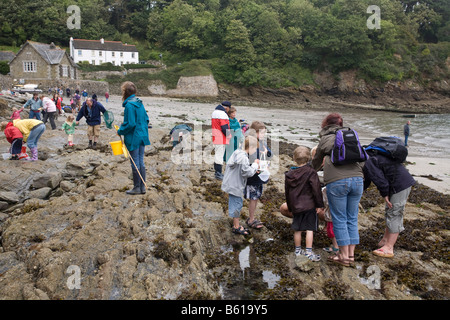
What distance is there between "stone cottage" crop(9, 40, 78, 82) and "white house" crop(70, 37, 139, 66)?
11.7 meters

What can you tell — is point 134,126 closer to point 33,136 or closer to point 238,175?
point 238,175

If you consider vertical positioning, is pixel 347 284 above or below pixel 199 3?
below

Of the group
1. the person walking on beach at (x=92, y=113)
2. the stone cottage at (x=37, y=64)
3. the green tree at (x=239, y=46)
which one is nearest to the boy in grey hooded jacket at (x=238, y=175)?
the person walking on beach at (x=92, y=113)

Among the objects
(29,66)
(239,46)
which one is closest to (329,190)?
(29,66)

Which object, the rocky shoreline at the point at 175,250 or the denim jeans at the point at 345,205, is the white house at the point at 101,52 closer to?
the rocky shoreline at the point at 175,250

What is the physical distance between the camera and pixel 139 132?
6.72 metres

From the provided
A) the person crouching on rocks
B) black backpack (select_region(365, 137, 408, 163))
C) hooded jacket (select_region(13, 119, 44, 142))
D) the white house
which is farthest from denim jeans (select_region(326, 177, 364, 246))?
the white house

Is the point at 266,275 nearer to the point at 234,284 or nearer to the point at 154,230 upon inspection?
the point at 234,284

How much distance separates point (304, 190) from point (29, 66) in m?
57.3

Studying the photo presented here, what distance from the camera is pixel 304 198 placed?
497 cm

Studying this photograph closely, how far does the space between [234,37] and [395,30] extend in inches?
1312

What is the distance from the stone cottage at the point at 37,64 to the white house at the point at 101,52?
11685 mm

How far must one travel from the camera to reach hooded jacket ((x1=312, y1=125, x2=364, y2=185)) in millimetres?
4623
